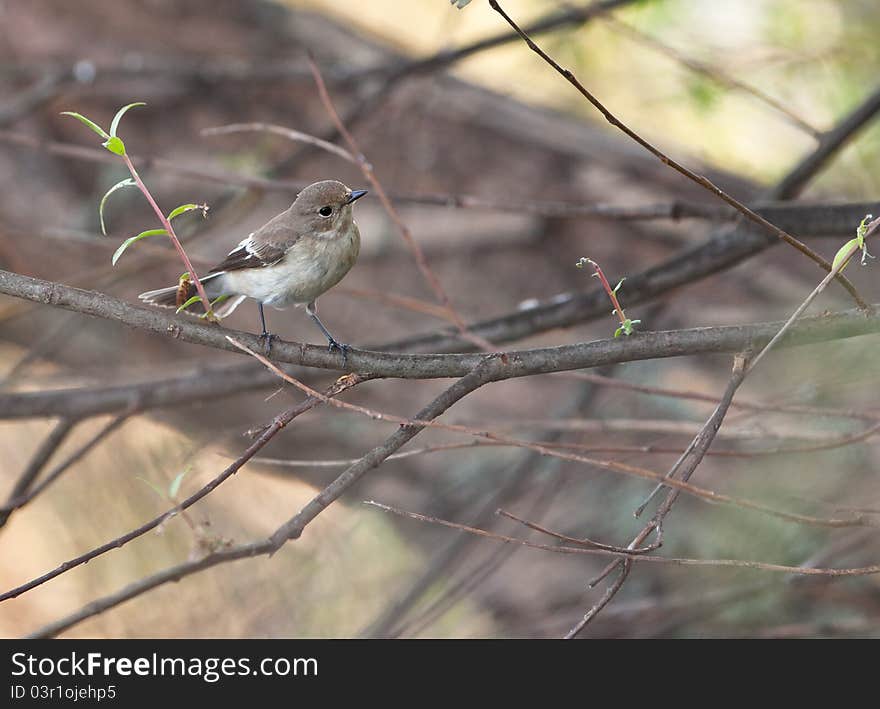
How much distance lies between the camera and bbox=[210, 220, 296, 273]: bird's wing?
2994mm

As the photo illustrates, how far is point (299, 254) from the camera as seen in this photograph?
9.70 feet

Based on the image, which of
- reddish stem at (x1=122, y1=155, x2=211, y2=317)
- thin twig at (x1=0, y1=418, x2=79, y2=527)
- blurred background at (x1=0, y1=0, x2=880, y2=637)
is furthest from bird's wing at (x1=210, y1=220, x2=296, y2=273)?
blurred background at (x1=0, y1=0, x2=880, y2=637)

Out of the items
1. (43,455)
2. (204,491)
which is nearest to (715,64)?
(43,455)

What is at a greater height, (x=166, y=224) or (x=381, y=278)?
(x=381, y=278)

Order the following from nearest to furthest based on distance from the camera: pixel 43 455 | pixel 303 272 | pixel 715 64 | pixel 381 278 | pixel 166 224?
1. pixel 166 224
2. pixel 303 272
3. pixel 43 455
4. pixel 381 278
5. pixel 715 64

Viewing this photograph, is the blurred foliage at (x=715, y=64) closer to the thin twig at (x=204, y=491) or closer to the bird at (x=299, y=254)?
the bird at (x=299, y=254)

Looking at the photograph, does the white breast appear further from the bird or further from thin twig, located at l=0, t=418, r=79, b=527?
thin twig, located at l=0, t=418, r=79, b=527

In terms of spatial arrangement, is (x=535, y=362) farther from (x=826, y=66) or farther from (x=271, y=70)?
(x=826, y=66)

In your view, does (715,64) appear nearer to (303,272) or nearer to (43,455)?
(303,272)

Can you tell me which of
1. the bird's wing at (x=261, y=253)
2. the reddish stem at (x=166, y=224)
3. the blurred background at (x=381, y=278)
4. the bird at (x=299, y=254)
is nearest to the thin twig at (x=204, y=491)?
the reddish stem at (x=166, y=224)

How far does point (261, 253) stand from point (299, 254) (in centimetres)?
14

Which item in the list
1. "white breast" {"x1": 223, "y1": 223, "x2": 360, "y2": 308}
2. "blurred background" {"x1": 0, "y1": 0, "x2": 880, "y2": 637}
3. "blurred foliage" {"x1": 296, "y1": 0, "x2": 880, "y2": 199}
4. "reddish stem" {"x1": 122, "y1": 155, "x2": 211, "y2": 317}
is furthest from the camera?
"blurred foliage" {"x1": 296, "y1": 0, "x2": 880, "y2": 199}

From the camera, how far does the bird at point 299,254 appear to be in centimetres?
293

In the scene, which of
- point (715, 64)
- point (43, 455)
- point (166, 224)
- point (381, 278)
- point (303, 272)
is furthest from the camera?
point (715, 64)
